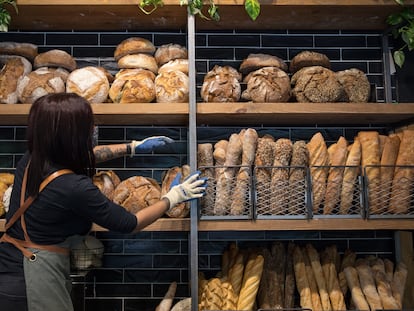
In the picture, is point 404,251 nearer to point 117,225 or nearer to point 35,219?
point 117,225

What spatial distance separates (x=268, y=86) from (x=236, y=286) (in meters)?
0.83

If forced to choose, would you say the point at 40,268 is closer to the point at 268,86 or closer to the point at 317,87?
the point at 268,86

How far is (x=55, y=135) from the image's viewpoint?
1.35 metres

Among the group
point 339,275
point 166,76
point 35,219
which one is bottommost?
point 339,275

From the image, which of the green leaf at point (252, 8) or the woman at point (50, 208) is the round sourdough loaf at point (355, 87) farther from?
the woman at point (50, 208)

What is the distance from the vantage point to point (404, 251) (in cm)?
200

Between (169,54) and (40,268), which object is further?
(169,54)

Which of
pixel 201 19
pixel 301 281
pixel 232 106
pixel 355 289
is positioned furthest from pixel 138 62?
pixel 355 289

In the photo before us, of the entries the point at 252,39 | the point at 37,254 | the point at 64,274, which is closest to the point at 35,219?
the point at 37,254

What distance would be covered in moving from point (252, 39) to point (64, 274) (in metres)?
1.41

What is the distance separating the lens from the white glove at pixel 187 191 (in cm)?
158

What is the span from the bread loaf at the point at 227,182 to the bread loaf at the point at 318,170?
300mm

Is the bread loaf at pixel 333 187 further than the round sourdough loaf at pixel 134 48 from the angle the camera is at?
No

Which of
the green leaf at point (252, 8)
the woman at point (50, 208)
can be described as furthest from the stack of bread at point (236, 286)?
the green leaf at point (252, 8)
